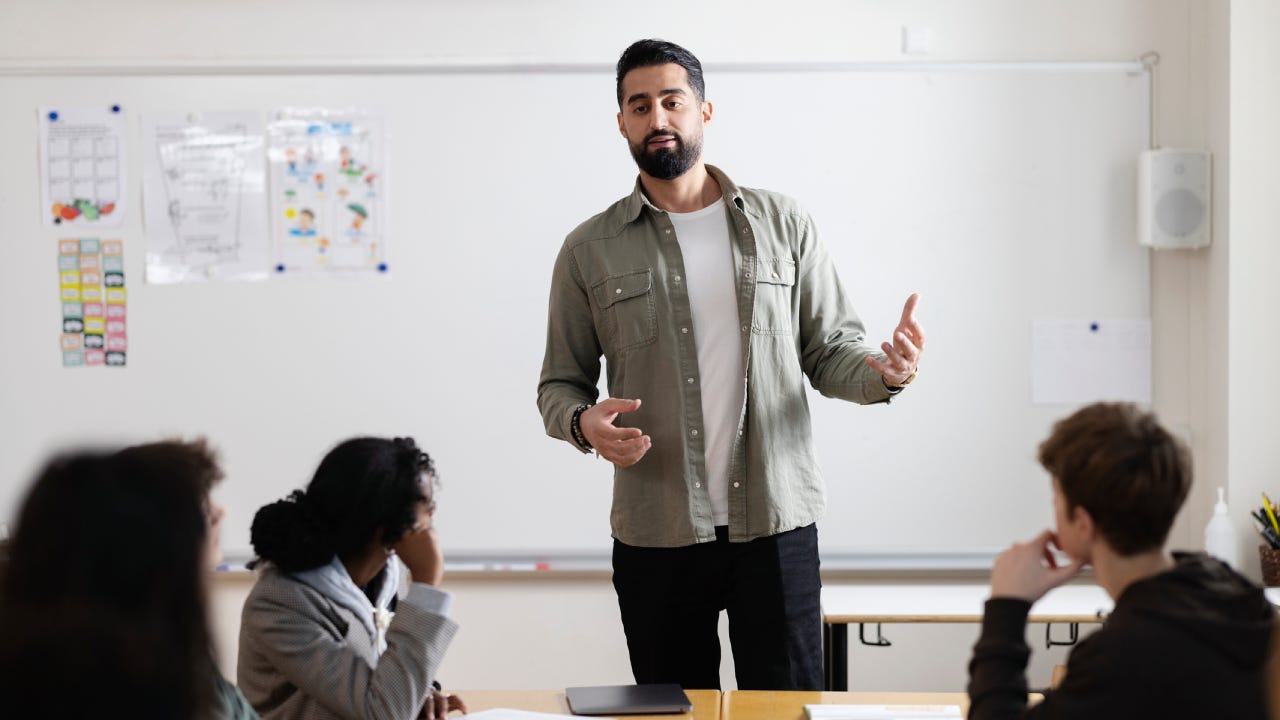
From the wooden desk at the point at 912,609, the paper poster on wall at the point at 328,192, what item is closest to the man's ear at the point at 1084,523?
the wooden desk at the point at 912,609

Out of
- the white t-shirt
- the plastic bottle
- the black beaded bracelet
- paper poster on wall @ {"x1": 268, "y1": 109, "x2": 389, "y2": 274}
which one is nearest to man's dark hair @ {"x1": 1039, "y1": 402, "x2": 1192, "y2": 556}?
the white t-shirt

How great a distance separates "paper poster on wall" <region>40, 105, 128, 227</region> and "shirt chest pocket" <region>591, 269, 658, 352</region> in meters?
1.88

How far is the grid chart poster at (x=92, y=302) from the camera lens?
3.55m

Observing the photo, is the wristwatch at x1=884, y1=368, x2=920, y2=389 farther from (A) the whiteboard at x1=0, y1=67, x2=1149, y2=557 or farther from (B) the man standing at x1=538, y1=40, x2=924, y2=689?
(A) the whiteboard at x1=0, y1=67, x2=1149, y2=557

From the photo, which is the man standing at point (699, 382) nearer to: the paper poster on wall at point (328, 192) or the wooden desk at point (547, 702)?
the wooden desk at point (547, 702)

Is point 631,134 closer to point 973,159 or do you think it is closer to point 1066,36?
point 973,159

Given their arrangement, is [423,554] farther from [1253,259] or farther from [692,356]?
[1253,259]

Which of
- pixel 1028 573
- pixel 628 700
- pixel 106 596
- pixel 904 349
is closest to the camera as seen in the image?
pixel 106 596

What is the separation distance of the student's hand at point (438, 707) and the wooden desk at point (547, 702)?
2cm

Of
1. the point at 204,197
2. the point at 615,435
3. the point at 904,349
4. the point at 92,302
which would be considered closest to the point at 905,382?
the point at 904,349

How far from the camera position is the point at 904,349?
2.18 metres

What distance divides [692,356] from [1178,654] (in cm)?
124

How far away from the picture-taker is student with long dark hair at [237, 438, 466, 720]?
176 cm

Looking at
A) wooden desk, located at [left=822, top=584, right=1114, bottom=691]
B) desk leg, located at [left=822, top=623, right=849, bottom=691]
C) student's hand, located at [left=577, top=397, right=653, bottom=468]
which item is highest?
student's hand, located at [left=577, top=397, right=653, bottom=468]
